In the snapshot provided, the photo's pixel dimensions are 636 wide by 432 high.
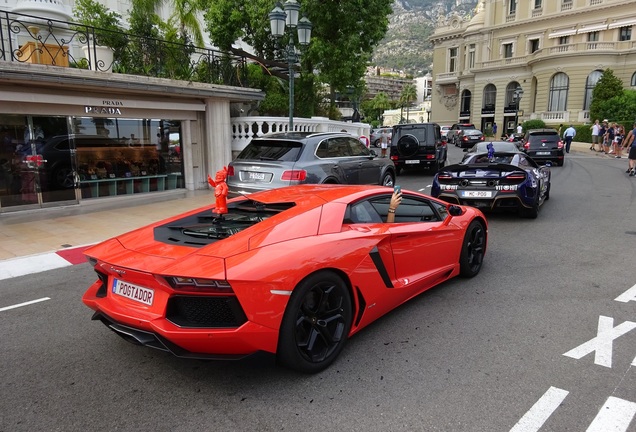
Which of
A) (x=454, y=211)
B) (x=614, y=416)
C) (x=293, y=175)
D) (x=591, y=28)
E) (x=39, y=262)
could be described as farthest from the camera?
(x=591, y=28)

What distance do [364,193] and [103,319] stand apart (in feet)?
8.04

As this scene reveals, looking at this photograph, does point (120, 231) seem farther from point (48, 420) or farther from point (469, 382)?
point (469, 382)

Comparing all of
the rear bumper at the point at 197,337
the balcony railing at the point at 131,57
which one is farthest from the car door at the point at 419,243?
the balcony railing at the point at 131,57

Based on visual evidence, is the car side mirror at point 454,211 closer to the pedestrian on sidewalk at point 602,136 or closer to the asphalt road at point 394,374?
the asphalt road at point 394,374

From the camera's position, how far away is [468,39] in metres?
61.4

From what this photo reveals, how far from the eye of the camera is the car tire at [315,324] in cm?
305

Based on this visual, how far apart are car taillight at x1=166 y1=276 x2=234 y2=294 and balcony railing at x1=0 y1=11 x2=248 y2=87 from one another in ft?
32.6

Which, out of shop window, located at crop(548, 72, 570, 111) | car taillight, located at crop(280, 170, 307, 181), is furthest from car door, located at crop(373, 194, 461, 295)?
shop window, located at crop(548, 72, 570, 111)

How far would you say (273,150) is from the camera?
9.13 metres

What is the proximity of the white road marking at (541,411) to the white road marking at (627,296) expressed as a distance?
2266 millimetres

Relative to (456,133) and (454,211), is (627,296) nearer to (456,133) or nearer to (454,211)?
(454,211)

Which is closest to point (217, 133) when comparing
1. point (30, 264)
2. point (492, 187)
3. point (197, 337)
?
point (30, 264)

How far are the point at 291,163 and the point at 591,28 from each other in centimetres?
5248

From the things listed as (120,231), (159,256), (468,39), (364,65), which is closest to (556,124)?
(468,39)
